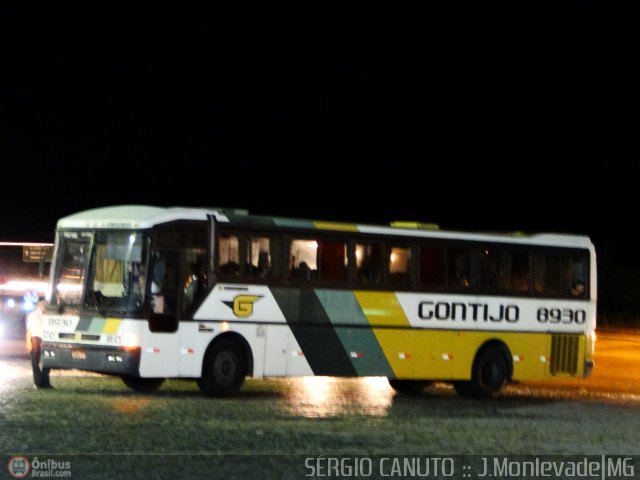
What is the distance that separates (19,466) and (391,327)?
11.7 meters

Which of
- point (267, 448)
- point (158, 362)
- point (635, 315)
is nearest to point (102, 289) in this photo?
point (158, 362)

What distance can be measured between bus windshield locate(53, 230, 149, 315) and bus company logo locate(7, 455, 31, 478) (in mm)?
7663

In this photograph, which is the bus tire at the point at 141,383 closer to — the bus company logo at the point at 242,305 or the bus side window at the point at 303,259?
the bus company logo at the point at 242,305

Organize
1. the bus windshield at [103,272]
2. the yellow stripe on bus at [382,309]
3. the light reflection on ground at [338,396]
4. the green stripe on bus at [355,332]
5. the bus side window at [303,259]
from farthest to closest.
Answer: the yellow stripe on bus at [382,309]
the green stripe on bus at [355,332]
the bus side window at [303,259]
the bus windshield at [103,272]
the light reflection on ground at [338,396]

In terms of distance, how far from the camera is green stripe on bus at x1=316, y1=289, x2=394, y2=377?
2217 centimetres

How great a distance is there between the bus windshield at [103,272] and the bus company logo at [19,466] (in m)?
7.66

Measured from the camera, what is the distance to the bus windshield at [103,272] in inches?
791

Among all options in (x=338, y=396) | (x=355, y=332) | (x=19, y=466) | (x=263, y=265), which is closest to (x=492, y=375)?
(x=355, y=332)

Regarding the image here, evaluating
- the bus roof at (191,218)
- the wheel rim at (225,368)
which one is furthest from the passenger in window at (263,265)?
the wheel rim at (225,368)

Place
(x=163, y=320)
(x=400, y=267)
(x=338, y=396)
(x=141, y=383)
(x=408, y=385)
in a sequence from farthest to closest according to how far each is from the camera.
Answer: (x=408, y=385) < (x=400, y=267) < (x=338, y=396) < (x=141, y=383) < (x=163, y=320)

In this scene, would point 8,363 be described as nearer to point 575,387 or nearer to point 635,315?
point 575,387

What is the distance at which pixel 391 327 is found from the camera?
23.0 meters

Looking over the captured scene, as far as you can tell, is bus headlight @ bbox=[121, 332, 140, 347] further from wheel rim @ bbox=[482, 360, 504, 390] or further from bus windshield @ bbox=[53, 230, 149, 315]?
wheel rim @ bbox=[482, 360, 504, 390]

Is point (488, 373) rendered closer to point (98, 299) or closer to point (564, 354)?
point (564, 354)
